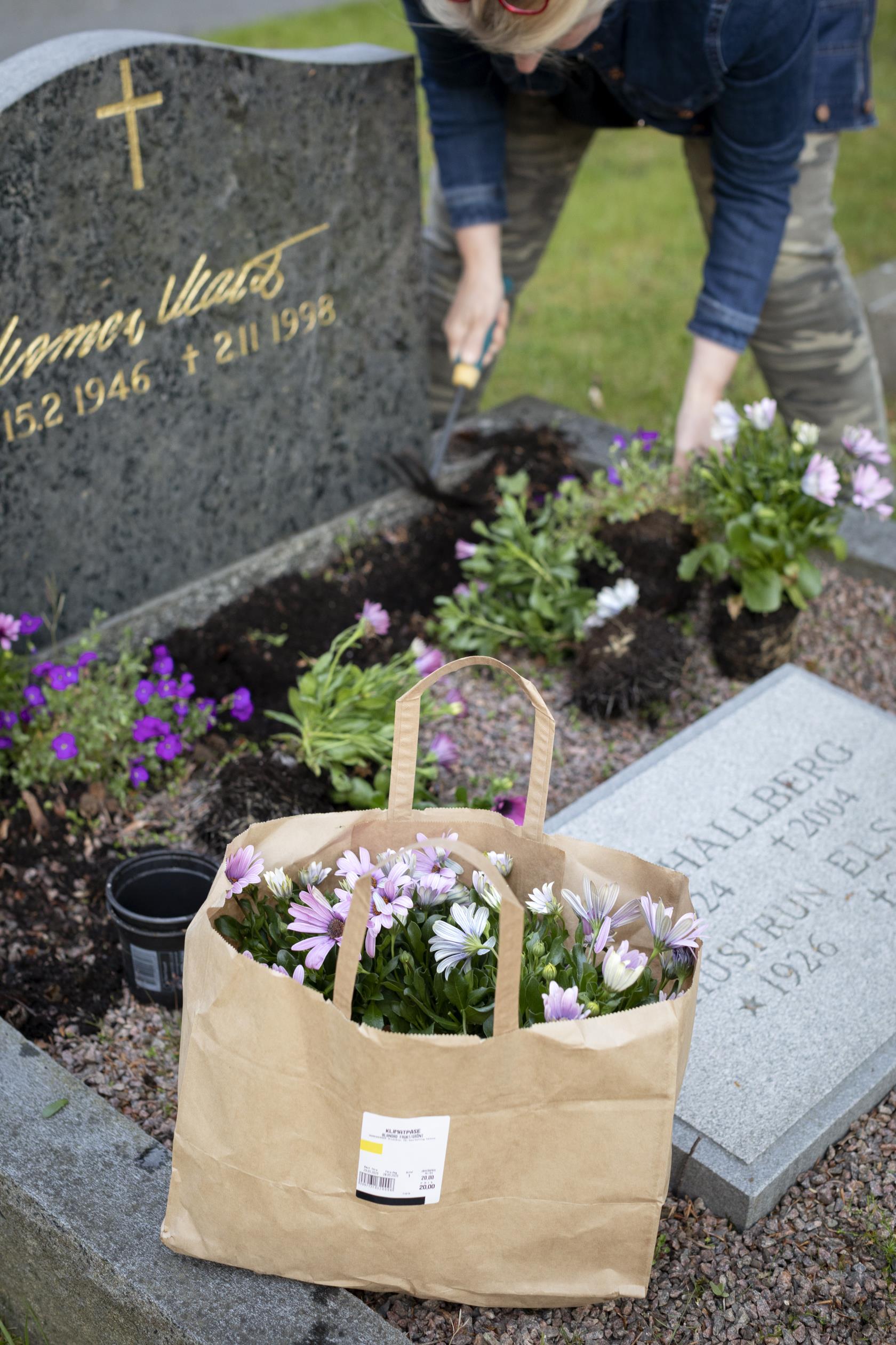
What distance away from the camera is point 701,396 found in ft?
9.61

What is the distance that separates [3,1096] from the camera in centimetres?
172

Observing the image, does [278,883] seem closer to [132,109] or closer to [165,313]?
[165,313]

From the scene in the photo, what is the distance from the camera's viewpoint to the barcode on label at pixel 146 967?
6.44ft

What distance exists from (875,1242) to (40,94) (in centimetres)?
235

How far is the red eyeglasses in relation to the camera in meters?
2.00

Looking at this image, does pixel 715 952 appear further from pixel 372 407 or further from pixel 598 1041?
pixel 372 407

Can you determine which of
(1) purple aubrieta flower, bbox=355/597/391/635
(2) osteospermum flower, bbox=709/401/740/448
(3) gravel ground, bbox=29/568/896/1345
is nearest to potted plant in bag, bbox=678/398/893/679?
(2) osteospermum flower, bbox=709/401/740/448

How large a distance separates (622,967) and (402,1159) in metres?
0.33

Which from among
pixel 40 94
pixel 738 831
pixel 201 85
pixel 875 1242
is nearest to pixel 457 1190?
pixel 875 1242

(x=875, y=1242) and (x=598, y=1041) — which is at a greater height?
(x=598, y=1041)

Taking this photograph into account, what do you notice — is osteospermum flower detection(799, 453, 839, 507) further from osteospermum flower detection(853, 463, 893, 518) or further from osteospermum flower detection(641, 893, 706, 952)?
osteospermum flower detection(641, 893, 706, 952)

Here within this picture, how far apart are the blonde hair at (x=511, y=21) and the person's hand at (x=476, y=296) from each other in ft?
3.01

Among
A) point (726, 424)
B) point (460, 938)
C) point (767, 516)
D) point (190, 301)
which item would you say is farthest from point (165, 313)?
point (460, 938)

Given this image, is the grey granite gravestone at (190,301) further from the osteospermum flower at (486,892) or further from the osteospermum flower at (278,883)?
the osteospermum flower at (486,892)
